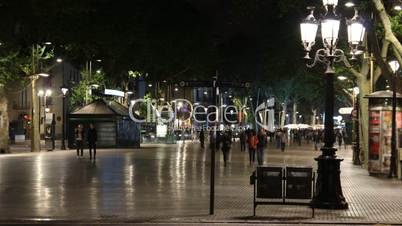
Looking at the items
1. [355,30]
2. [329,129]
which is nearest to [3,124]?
[355,30]

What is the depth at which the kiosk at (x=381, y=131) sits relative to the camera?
28.6m

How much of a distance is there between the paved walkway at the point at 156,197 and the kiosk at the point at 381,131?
891 millimetres

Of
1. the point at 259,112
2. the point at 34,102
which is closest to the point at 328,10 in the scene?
the point at 34,102

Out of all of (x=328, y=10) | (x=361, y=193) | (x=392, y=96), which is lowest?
(x=361, y=193)

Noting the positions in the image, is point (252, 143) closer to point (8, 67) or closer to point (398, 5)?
point (398, 5)

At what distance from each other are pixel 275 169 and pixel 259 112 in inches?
3775

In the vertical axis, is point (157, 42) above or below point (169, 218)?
above

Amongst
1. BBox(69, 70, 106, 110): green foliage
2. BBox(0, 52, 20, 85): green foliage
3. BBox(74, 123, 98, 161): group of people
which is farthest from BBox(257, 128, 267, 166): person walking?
BBox(69, 70, 106, 110): green foliage

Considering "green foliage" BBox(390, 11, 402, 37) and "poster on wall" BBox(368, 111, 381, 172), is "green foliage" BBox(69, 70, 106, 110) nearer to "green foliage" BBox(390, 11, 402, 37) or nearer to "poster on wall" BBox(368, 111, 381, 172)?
"poster on wall" BBox(368, 111, 381, 172)

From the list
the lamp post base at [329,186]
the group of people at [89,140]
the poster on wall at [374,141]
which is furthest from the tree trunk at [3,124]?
the lamp post base at [329,186]

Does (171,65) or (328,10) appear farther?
(171,65)

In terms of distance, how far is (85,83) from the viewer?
72.6m

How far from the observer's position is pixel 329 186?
17.3m

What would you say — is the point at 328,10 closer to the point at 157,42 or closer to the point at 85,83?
the point at 157,42
